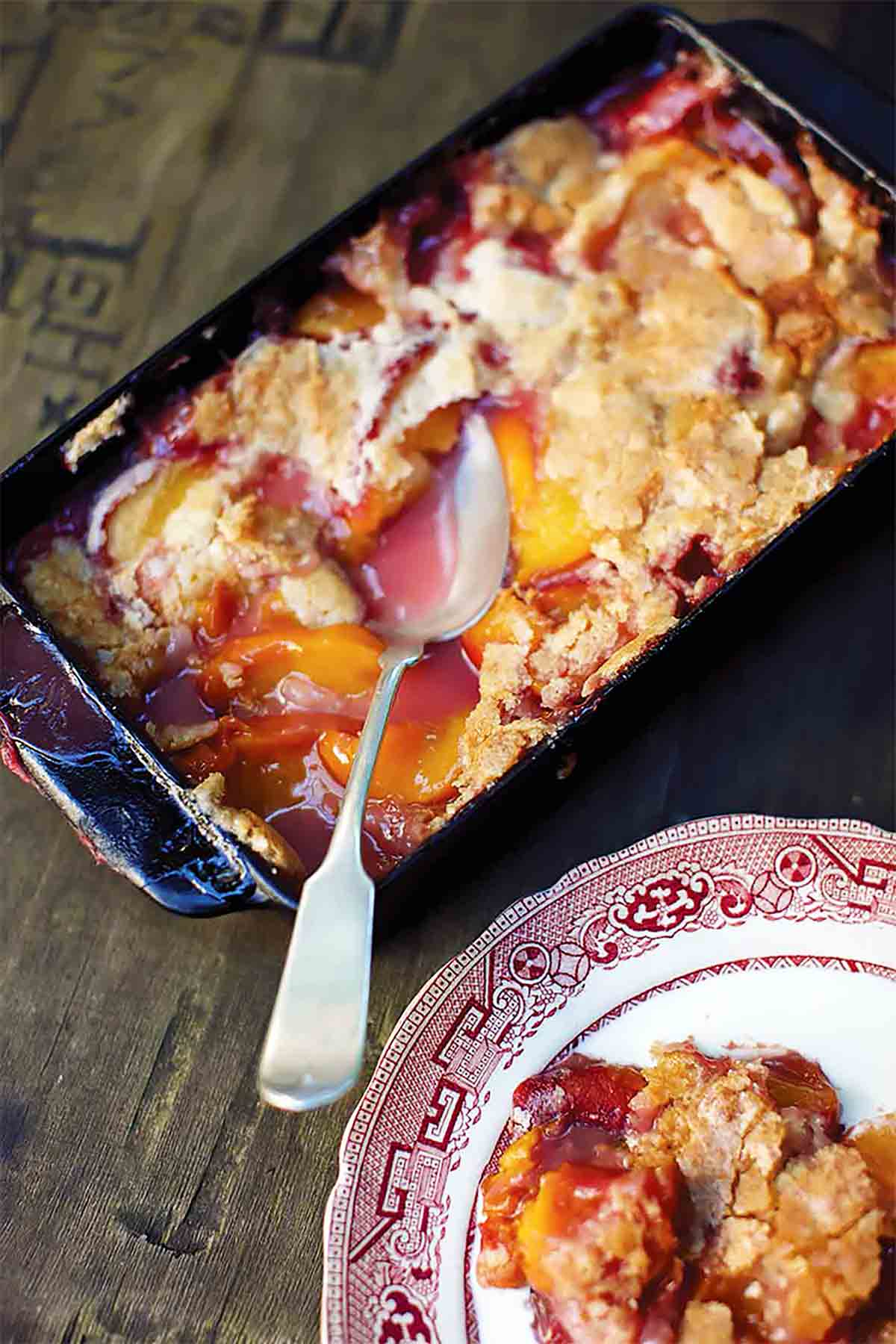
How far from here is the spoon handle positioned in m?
1.09

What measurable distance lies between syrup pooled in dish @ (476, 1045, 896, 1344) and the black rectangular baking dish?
0.28 metres

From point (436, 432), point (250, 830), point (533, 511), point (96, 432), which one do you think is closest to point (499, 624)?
point (533, 511)

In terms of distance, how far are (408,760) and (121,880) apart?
1.13 ft

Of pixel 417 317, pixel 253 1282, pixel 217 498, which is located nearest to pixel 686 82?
pixel 417 317

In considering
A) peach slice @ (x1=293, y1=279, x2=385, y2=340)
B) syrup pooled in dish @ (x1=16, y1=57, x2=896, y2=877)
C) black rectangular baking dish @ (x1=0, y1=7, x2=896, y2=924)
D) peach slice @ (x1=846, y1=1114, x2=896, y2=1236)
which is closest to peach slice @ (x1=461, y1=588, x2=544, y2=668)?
syrup pooled in dish @ (x1=16, y1=57, x2=896, y2=877)

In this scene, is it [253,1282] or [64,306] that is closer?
[253,1282]

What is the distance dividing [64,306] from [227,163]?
1.04ft

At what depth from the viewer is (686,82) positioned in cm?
167

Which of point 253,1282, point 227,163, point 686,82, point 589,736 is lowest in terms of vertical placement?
point 253,1282

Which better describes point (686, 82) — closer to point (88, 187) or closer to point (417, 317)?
point (417, 317)

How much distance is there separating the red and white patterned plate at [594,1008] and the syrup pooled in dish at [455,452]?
0.18 meters

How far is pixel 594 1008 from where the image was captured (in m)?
1.29

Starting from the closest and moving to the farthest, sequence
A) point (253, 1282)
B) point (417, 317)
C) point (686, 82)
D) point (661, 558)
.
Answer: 1. point (253, 1282)
2. point (661, 558)
3. point (417, 317)
4. point (686, 82)

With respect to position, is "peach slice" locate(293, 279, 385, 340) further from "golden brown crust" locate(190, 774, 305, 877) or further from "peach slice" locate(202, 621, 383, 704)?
"golden brown crust" locate(190, 774, 305, 877)
